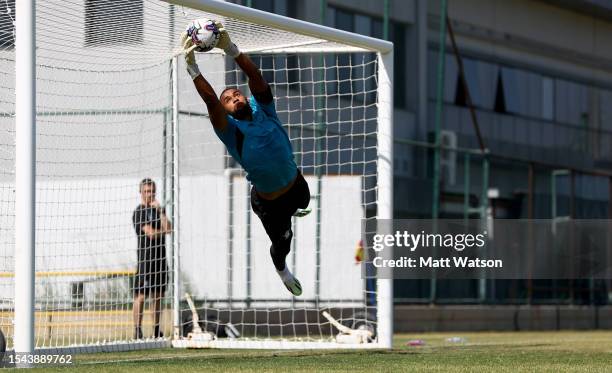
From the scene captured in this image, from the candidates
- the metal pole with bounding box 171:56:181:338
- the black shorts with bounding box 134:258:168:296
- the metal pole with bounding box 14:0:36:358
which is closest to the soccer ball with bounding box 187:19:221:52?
the metal pole with bounding box 14:0:36:358

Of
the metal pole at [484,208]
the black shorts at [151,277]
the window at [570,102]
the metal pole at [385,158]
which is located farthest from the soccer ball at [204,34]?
the window at [570,102]

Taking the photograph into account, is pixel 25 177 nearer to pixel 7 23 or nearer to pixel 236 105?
pixel 236 105

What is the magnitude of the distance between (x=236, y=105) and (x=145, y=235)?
4.22 metres

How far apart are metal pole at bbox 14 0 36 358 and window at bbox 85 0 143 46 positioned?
1.72 m

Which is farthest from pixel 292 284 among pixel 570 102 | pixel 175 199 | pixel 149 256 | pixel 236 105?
pixel 570 102

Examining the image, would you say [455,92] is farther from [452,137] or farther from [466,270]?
[466,270]

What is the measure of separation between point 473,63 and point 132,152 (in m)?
16.7

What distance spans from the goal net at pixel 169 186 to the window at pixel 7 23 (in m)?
0.02

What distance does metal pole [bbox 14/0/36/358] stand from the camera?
10.1m

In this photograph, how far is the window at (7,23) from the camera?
11.7m

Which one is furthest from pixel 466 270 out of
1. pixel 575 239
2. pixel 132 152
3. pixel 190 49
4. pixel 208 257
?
pixel 190 49

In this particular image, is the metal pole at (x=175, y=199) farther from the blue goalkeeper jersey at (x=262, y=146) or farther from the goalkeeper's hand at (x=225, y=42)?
the goalkeeper's hand at (x=225, y=42)

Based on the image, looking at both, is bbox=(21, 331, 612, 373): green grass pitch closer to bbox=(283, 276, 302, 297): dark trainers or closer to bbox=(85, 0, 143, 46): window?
bbox=(283, 276, 302, 297): dark trainers

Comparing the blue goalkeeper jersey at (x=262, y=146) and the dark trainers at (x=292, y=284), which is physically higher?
the blue goalkeeper jersey at (x=262, y=146)
